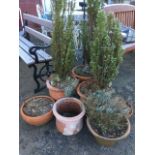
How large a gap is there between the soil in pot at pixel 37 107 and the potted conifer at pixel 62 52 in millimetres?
175

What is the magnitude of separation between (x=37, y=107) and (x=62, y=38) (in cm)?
89

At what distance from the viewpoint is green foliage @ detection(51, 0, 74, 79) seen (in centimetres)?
231

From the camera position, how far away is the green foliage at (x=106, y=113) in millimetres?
2031

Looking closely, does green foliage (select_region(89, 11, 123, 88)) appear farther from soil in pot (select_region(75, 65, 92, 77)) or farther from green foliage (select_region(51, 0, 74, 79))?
soil in pot (select_region(75, 65, 92, 77))

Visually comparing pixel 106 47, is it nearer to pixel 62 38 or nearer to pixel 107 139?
pixel 62 38

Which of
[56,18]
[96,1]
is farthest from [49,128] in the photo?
[96,1]

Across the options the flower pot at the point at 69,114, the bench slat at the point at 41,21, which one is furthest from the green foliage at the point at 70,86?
the bench slat at the point at 41,21

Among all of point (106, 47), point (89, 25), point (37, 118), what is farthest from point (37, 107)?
point (89, 25)

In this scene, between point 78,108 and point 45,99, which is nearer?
point 78,108

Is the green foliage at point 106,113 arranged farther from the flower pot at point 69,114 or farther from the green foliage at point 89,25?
the green foliage at point 89,25

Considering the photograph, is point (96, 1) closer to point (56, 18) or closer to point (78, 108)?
point (56, 18)
